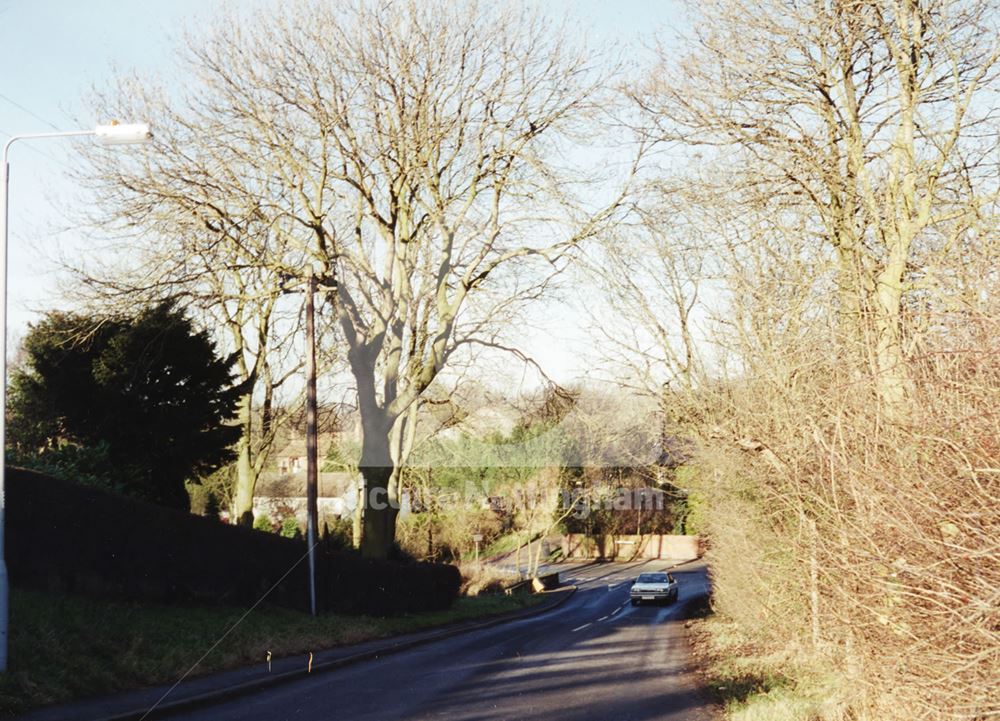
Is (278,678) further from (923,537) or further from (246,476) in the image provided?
(246,476)

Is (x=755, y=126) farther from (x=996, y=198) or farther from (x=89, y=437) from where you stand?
(x=89, y=437)

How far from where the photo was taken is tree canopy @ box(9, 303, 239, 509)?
26719 millimetres

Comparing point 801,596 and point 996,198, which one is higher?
point 996,198

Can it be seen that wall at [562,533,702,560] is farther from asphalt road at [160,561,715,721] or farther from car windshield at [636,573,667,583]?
asphalt road at [160,561,715,721]

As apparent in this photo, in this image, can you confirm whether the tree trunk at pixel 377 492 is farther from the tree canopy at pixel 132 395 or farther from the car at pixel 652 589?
the car at pixel 652 589

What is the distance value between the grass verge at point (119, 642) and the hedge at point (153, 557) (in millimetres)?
433

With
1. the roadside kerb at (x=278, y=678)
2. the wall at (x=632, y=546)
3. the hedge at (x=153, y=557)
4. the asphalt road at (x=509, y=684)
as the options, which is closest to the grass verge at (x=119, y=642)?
the hedge at (x=153, y=557)

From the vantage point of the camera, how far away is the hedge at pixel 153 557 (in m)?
16.0

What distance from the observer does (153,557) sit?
18.7 meters

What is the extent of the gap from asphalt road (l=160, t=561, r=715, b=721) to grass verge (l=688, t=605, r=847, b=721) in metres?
0.44

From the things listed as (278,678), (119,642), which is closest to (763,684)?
(278,678)

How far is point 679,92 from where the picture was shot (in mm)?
13336

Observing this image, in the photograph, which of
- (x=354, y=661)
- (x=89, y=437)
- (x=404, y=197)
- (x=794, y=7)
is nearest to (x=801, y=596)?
(x=794, y=7)

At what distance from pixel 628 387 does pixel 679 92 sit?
7139 millimetres
